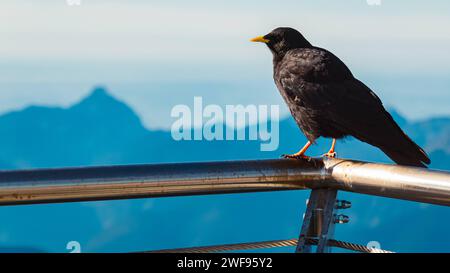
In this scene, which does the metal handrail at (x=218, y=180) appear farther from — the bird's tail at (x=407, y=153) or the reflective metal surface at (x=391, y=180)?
the bird's tail at (x=407, y=153)

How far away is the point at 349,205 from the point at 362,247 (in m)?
0.16

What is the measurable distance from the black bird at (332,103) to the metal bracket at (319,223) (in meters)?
0.86

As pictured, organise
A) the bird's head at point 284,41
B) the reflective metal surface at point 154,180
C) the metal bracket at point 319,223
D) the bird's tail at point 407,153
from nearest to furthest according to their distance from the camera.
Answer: the reflective metal surface at point 154,180
the metal bracket at point 319,223
the bird's tail at point 407,153
the bird's head at point 284,41

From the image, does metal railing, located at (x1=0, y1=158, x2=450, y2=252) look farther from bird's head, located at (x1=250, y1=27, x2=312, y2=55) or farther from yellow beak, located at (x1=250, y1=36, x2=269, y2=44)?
yellow beak, located at (x1=250, y1=36, x2=269, y2=44)

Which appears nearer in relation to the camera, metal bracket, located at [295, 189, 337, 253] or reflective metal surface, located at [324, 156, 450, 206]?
reflective metal surface, located at [324, 156, 450, 206]

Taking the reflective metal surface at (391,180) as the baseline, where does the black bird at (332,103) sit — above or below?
above

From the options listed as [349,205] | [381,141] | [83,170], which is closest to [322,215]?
[349,205]

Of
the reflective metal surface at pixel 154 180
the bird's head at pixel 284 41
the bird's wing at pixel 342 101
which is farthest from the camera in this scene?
the bird's head at pixel 284 41

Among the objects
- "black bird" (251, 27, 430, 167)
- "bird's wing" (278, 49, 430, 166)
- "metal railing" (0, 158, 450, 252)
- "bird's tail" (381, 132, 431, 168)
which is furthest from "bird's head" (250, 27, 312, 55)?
"metal railing" (0, 158, 450, 252)

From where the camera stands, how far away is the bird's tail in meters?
2.91

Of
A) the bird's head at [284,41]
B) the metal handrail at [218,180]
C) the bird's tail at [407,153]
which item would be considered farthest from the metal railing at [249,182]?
Result: the bird's head at [284,41]

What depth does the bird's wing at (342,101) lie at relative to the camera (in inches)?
120

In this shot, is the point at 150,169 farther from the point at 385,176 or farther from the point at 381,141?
the point at 381,141
